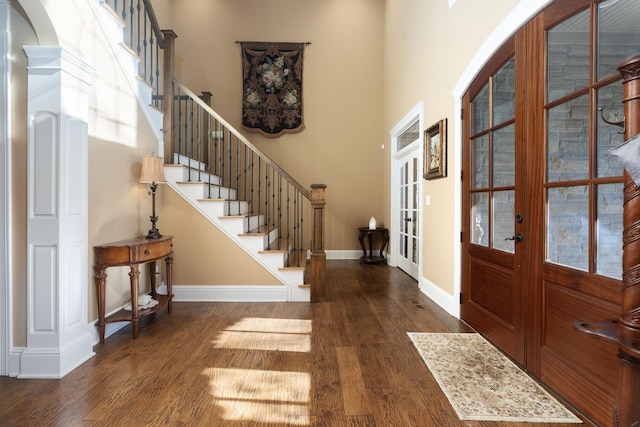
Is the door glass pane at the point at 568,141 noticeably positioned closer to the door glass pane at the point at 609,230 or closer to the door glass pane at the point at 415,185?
the door glass pane at the point at 609,230

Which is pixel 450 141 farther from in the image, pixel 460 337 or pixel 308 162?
pixel 308 162

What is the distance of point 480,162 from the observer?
122 inches

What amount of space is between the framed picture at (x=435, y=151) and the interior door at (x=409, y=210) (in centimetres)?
43

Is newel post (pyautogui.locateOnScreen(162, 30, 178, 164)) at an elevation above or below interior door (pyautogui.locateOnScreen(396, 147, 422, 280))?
above

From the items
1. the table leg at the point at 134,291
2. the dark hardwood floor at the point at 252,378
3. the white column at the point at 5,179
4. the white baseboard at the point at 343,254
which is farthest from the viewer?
the white baseboard at the point at 343,254

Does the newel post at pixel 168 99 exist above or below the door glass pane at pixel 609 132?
above

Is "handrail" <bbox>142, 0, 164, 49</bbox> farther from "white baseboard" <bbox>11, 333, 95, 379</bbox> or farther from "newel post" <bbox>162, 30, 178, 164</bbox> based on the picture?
"white baseboard" <bbox>11, 333, 95, 379</bbox>

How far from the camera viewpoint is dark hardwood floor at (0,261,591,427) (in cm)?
188

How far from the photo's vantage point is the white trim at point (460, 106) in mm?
2562

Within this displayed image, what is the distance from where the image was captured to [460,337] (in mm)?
2973

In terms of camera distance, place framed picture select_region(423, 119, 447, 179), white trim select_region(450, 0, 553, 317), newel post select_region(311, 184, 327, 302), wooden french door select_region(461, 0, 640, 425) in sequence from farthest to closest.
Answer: newel post select_region(311, 184, 327, 302) → framed picture select_region(423, 119, 447, 179) → white trim select_region(450, 0, 553, 317) → wooden french door select_region(461, 0, 640, 425)

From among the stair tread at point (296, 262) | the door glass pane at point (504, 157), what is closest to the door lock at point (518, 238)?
the door glass pane at point (504, 157)

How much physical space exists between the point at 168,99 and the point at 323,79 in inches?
133

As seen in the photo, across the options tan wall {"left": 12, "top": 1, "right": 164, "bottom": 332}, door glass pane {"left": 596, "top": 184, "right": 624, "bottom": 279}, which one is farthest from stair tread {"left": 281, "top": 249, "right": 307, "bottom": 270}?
door glass pane {"left": 596, "top": 184, "right": 624, "bottom": 279}
